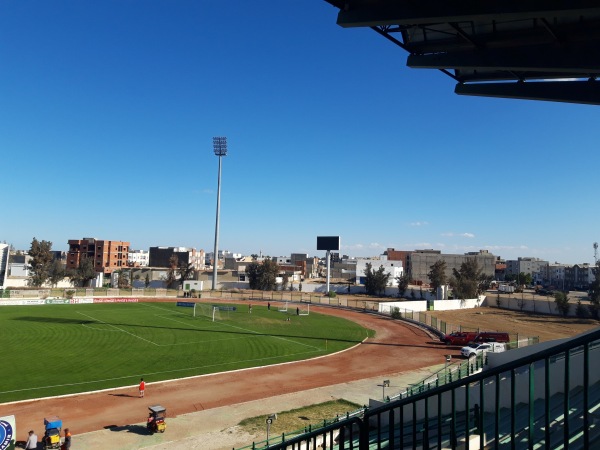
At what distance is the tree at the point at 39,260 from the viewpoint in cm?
8106

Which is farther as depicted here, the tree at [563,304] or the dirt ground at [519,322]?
the tree at [563,304]

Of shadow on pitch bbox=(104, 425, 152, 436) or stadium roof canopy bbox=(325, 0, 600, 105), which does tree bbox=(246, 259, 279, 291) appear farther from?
stadium roof canopy bbox=(325, 0, 600, 105)

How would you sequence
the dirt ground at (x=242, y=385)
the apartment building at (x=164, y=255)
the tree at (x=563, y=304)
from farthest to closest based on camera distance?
the apartment building at (x=164, y=255) → the tree at (x=563, y=304) → the dirt ground at (x=242, y=385)

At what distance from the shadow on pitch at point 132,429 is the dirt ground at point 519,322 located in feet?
134

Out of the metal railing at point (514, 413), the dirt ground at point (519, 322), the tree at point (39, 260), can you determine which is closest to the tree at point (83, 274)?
the tree at point (39, 260)

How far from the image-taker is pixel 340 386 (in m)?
27.0

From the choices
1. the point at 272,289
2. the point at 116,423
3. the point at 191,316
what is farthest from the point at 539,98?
the point at 272,289

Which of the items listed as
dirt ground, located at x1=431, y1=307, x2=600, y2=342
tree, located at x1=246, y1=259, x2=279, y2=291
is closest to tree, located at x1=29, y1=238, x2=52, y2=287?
tree, located at x1=246, y1=259, x2=279, y2=291

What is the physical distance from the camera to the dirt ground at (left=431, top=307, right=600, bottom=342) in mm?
49438

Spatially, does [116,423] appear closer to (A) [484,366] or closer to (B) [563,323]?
(A) [484,366]

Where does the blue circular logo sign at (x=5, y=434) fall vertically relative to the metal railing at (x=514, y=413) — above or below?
below

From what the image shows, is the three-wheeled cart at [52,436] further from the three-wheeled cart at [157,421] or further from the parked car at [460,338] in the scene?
the parked car at [460,338]

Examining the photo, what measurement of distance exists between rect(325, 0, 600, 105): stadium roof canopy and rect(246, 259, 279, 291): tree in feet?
263

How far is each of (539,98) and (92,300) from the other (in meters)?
68.3
